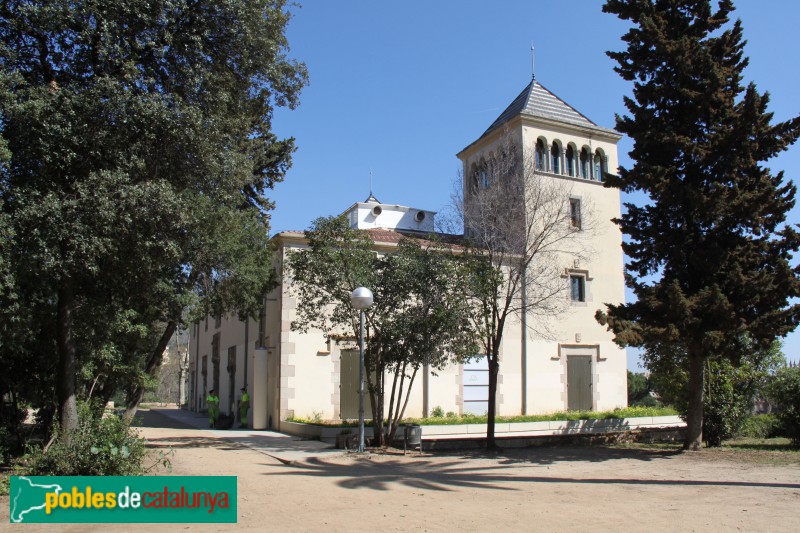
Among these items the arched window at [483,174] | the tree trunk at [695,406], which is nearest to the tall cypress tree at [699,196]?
the tree trunk at [695,406]

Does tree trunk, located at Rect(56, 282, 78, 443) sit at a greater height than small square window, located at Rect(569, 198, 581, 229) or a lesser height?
lesser

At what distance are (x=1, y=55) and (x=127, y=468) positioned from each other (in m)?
6.34

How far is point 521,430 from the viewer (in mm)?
21172

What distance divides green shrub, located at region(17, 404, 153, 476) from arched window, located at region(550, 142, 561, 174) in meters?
22.4

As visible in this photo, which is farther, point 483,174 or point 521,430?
point 521,430

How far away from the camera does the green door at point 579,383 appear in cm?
2642

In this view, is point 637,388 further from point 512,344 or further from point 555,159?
point 512,344

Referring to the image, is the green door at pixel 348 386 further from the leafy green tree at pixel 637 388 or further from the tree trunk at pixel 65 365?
the leafy green tree at pixel 637 388

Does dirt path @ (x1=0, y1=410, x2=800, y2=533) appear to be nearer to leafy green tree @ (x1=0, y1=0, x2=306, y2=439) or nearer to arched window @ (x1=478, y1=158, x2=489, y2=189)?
leafy green tree @ (x1=0, y1=0, x2=306, y2=439)

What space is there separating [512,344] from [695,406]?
10.4 metres

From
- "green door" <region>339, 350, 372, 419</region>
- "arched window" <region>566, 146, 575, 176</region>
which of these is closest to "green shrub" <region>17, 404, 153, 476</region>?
"green door" <region>339, 350, 372, 419</region>

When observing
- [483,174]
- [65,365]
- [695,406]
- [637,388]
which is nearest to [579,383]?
[483,174]

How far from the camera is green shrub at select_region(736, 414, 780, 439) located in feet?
64.0

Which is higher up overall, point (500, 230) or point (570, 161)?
point (570, 161)
